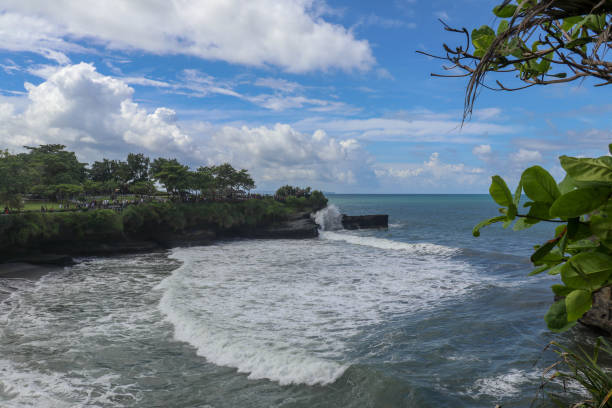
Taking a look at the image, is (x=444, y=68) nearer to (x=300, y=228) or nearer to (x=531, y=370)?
(x=531, y=370)

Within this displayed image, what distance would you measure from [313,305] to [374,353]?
454cm

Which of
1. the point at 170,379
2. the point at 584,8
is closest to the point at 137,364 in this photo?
the point at 170,379

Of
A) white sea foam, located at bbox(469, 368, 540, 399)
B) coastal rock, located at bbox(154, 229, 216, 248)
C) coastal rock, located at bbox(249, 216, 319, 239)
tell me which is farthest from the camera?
coastal rock, located at bbox(249, 216, 319, 239)

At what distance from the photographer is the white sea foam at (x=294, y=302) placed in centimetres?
885

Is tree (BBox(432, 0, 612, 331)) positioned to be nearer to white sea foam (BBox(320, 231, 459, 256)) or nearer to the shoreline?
the shoreline

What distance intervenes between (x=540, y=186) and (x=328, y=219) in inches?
1925

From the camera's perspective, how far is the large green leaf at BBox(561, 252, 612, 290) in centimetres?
127

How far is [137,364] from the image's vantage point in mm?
8672

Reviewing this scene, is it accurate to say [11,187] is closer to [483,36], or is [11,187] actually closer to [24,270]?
[24,270]

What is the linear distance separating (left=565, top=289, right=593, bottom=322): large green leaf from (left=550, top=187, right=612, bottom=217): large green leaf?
41 cm

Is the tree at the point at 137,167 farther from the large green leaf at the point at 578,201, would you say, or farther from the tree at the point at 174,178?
the large green leaf at the point at 578,201

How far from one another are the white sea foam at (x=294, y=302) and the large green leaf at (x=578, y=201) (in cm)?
771

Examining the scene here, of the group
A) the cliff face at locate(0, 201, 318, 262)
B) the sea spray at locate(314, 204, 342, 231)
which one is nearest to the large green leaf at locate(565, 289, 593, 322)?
the cliff face at locate(0, 201, 318, 262)

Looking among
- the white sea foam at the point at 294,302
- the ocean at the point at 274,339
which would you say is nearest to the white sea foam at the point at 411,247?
the white sea foam at the point at 294,302
